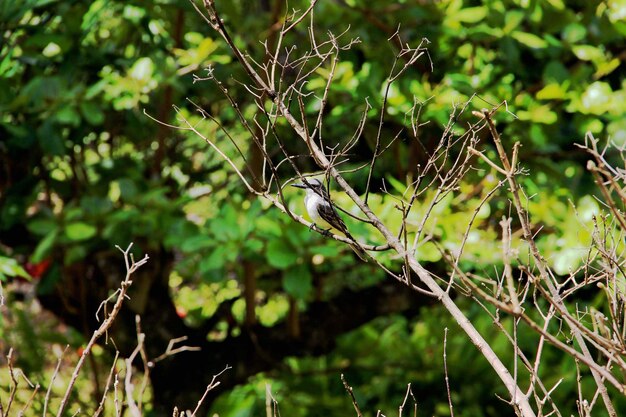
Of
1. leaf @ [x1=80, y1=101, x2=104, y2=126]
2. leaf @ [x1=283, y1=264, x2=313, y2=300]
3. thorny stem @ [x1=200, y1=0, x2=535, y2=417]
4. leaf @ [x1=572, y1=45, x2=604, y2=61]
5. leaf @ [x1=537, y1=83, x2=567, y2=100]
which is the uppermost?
thorny stem @ [x1=200, y1=0, x2=535, y2=417]

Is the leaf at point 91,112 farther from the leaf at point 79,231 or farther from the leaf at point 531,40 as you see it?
the leaf at point 531,40

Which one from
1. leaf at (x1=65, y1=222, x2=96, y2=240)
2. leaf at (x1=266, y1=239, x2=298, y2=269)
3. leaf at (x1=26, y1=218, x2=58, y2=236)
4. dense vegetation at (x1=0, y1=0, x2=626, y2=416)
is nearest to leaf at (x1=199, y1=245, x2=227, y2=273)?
dense vegetation at (x1=0, y1=0, x2=626, y2=416)

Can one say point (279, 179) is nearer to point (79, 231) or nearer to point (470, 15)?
point (79, 231)

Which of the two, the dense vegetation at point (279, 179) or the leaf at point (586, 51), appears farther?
the leaf at point (586, 51)

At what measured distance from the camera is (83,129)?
3633mm

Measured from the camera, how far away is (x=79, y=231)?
3.04 metres

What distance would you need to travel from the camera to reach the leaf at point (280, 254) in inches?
116

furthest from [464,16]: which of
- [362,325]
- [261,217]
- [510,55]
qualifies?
[362,325]

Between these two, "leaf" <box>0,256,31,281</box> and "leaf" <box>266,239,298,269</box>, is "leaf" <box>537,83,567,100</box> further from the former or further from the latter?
"leaf" <box>0,256,31,281</box>

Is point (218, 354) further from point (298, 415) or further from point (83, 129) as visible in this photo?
point (83, 129)

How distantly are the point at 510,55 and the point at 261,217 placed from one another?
128cm

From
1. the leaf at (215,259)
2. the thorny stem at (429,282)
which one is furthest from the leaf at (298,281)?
the thorny stem at (429,282)

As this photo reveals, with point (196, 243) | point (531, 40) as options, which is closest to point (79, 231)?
point (196, 243)

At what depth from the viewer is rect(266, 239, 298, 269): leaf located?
2945 millimetres
